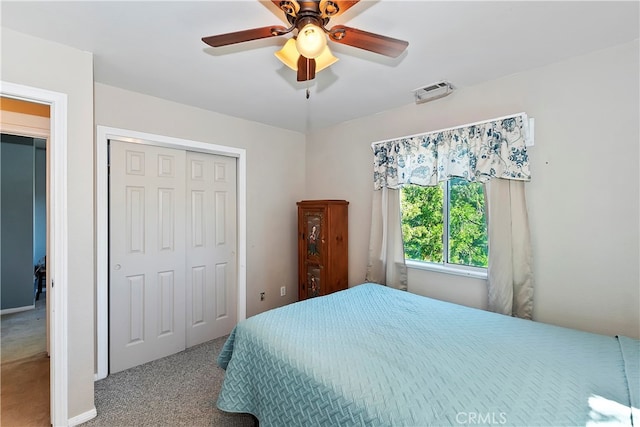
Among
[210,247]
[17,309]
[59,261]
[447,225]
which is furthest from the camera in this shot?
[17,309]

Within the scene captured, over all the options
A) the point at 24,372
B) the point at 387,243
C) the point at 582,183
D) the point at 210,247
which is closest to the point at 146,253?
the point at 210,247

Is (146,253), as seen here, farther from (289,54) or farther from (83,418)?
(289,54)

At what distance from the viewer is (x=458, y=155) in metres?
2.37

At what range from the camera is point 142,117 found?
2.51 metres

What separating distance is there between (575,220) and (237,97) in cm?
283

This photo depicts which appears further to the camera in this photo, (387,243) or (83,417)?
(387,243)

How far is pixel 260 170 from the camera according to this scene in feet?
11.0

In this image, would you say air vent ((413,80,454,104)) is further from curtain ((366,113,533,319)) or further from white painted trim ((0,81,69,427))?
white painted trim ((0,81,69,427))

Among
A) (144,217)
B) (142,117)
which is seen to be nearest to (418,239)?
(144,217)

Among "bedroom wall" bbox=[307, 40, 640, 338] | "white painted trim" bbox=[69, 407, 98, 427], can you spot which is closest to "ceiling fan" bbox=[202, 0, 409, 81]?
"bedroom wall" bbox=[307, 40, 640, 338]

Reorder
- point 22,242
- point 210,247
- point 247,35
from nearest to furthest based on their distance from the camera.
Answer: point 247,35 → point 210,247 → point 22,242

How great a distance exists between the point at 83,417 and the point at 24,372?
3.70 feet

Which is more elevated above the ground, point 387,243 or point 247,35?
point 247,35

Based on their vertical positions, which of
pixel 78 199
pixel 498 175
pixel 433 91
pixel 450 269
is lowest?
pixel 450 269
